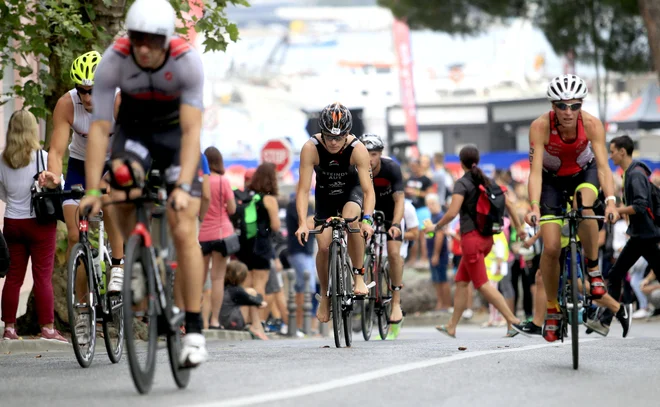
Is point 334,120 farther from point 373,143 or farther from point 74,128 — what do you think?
point 373,143

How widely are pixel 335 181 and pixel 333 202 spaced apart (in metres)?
0.26

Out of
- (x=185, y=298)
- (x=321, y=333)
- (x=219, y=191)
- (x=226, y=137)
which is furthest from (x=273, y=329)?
(x=226, y=137)

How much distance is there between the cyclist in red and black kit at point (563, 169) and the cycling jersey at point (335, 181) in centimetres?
205

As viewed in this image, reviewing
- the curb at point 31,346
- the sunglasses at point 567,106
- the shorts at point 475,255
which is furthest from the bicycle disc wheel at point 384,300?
the sunglasses at point 567,106

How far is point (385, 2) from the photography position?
147ft

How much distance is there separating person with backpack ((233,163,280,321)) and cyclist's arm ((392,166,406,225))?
10.3 ft

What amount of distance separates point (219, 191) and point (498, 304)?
3503 millimetres

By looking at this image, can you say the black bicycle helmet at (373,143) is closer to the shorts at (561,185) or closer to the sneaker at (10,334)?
the shorts at (561,185)

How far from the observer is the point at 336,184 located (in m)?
12.7

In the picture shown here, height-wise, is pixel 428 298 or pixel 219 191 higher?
pixel 219 191

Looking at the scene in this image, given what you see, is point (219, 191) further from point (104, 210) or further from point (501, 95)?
point (501, 95)

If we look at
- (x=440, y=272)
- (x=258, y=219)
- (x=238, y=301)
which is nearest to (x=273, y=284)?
(x=258, y=219)

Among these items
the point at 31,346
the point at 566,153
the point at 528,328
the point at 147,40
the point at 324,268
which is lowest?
the point at 528,328

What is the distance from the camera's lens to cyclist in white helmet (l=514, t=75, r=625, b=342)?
10.7 meters
